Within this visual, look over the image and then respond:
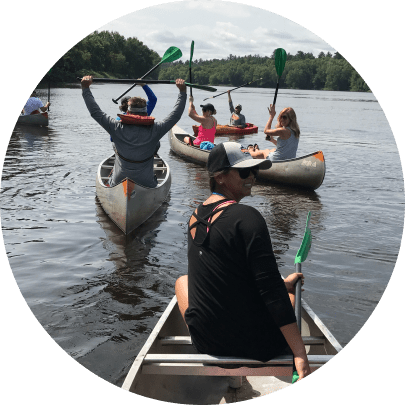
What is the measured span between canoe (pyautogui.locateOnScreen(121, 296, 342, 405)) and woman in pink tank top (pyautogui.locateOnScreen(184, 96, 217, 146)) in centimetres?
689

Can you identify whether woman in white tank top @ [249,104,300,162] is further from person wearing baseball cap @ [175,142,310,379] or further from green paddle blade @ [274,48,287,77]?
person wearing baseball cap @ [175,142,310,379]

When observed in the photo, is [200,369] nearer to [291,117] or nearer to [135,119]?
[135,119]

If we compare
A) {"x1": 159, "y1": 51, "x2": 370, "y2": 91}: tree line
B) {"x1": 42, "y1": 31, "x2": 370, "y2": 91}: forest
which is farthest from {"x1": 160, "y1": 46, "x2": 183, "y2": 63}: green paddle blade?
{"x1": 159, "y1": 51, "x2": 370, "y2": 91}: tree line

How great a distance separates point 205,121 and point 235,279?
8.18 meters

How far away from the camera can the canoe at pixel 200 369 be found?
2381 millimetres

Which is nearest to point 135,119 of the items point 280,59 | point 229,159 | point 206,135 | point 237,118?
point 229,159

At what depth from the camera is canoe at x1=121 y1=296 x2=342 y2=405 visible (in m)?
2.38

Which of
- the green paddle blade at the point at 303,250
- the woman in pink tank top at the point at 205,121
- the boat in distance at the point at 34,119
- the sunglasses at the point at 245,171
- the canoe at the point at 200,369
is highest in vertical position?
the sunglasses at the point at 245,171

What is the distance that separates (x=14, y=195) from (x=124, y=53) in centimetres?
296

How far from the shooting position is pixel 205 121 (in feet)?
32.9

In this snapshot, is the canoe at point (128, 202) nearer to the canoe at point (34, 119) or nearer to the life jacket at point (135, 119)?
the life jacket at point (135, 119)

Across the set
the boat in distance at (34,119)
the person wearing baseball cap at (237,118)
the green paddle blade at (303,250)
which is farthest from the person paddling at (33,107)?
the green paddle blade at (303,250)

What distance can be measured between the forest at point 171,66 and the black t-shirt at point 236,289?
2.86m

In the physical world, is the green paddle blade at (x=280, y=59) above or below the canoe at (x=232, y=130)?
above
